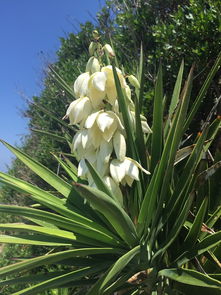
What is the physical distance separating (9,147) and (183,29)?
1370 millimetres

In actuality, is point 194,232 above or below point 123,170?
below

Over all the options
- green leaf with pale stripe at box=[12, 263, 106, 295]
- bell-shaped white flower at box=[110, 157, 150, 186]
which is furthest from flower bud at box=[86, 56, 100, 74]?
green leaf with pale stripe at box=[12, 263, 106, 295]

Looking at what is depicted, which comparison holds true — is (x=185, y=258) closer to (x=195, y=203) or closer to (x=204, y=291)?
(x=204, y=291)

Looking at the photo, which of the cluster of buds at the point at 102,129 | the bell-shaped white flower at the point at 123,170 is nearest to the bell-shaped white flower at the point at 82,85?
the cluster of buds at the point at 102,129

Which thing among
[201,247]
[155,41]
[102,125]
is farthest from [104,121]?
[155,41]

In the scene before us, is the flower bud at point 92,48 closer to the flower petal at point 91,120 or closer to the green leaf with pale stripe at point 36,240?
the flower petal at point 91,120

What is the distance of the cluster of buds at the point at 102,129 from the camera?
95cm

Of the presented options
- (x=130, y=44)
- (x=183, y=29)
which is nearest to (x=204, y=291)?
(x=183, y=29)

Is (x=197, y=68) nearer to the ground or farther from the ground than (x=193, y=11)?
nearer to the ground

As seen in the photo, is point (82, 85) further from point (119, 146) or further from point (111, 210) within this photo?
point (111, 210)

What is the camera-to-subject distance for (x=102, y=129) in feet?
3.01

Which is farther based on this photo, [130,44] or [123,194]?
[130,44]

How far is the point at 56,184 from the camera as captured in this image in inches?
49.3

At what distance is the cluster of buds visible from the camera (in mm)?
947
